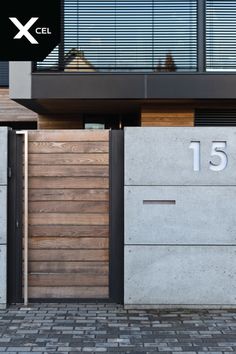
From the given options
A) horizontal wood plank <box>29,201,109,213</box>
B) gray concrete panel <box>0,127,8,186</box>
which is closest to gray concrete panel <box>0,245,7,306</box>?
horizontal wood plank <box>29,201,109,213</box>

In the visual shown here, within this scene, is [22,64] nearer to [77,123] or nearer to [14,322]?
[77,123]

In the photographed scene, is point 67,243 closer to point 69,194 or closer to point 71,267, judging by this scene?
point 71,267

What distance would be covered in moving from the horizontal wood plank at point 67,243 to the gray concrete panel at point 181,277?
1.19 ft

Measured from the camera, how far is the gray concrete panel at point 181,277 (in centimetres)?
704

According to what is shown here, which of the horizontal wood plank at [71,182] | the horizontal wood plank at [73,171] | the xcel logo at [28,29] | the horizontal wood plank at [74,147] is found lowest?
the horizontal wood plank at [71,182]

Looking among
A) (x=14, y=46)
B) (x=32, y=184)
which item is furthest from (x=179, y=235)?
(x=14, y=46)

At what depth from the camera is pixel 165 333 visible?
19.9ft

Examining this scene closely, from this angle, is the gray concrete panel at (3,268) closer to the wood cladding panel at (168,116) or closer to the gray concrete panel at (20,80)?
the gray concrete panel at (20,80)

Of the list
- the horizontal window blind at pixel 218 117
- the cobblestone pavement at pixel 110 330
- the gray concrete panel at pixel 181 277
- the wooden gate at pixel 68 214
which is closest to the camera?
the cobblestone pavement at pixel 110 330

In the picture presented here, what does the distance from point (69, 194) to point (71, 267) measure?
3.01ft

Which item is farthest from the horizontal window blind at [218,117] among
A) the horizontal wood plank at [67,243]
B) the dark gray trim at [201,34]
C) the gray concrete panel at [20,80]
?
the horizontal wood plank at [67,243]

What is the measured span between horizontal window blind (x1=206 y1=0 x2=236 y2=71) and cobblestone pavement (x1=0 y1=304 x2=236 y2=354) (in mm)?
5829

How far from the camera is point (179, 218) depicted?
709 cm

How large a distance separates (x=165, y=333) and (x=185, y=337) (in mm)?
237
